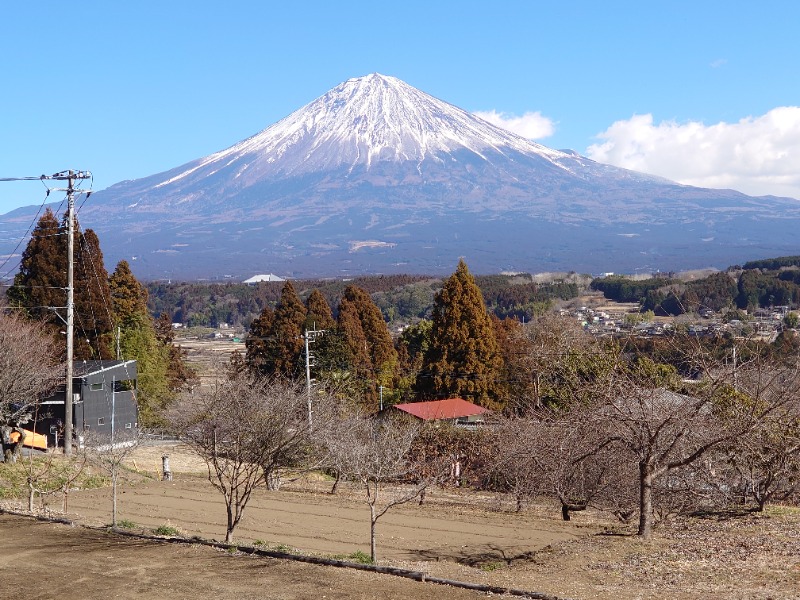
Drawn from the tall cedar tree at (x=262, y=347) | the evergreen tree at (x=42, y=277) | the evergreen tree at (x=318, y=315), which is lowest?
the tall cedar tree at (x=262, y=347)

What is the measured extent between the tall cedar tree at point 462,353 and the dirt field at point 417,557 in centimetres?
1277

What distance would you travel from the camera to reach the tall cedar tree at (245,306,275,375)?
3472 cm

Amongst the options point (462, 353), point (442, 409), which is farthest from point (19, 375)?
point (462, 353)

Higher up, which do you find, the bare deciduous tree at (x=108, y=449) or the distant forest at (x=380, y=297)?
the distant forest at (x=380, y=297)

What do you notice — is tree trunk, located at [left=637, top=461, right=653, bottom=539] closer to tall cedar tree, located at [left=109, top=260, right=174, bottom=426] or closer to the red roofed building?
the red roofed building

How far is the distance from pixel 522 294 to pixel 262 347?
1574 inches

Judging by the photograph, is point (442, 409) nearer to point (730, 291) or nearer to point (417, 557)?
point (417, 557)

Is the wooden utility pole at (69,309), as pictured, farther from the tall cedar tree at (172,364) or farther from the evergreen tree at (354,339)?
the tall cedar tree at (172,364)

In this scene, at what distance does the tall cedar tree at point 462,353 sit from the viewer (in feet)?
103

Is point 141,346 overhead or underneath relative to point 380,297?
underneath

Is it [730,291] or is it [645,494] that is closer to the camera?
[645,494]

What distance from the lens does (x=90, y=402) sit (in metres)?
27.2

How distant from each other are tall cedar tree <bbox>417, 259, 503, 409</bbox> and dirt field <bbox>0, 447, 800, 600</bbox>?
1277cm

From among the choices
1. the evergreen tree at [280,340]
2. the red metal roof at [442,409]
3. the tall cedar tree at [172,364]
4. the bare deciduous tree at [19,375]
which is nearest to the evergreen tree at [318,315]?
the evergreen tree at [280,340]
